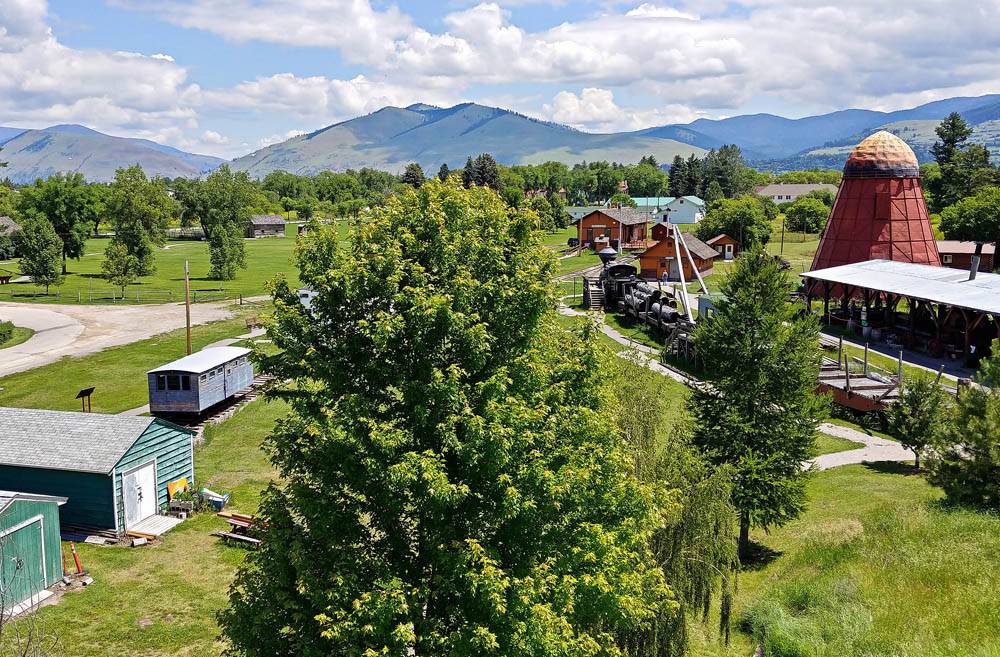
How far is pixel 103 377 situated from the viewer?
4272 centimetres

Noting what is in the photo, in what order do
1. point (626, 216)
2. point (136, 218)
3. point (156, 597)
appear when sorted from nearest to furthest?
point (156, 597)
point (136, 218)
point (626, 216)

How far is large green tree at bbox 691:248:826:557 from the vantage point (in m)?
22.2

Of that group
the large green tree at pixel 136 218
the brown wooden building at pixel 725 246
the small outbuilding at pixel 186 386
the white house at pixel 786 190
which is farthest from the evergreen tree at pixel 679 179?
the small outbuilding at pixel 186 386

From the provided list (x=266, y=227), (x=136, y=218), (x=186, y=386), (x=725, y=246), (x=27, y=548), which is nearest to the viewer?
(x=27, y=548)

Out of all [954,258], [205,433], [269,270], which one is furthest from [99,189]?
[954,258]

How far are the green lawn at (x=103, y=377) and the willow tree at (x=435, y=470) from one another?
2935 cm

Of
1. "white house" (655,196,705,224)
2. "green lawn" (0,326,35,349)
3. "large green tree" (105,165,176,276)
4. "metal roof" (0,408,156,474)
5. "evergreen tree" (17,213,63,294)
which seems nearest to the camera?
"metal roof" (0,408,156,474)

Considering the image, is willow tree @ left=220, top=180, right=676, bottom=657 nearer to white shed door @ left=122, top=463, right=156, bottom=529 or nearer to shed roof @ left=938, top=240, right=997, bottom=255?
white shed door @ left=122, top=463, right=156, bottom=529

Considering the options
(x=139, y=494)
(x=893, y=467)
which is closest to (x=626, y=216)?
(x=893, y=467)

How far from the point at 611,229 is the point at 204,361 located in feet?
231

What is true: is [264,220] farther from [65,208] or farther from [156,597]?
[156,597]

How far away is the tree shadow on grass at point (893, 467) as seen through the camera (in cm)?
3036

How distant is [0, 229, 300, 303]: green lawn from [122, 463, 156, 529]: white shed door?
28083mm

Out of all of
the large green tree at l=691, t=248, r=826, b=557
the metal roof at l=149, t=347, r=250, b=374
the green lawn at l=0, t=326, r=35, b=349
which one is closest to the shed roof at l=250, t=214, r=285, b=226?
the green lawn at l=0, t=326, r=35, b=349
